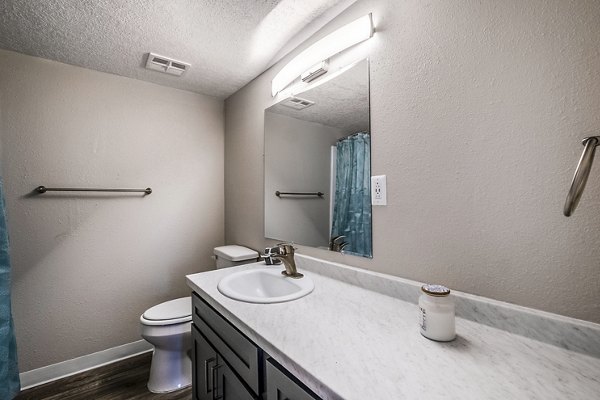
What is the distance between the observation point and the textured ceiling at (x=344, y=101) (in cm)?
112

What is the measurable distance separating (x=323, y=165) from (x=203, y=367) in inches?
42.3

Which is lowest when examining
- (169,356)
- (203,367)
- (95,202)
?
(169,356)

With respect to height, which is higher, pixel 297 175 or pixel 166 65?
pixel 166 65

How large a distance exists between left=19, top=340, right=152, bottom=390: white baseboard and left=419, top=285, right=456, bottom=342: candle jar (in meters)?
2.06

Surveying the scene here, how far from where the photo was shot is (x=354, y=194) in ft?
3.91

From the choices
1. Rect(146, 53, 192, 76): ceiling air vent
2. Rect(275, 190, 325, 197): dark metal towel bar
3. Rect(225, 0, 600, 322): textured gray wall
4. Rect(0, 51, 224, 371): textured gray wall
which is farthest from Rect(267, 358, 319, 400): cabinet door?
Rect(146, 53, 192, 76): ceiling air vent

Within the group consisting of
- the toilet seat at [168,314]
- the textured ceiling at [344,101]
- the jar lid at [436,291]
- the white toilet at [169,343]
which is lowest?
the white toilet at [169,343]

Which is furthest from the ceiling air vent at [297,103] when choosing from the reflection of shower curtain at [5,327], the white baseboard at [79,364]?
the white baseboard at [79,364]

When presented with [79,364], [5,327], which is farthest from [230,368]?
[79,364]

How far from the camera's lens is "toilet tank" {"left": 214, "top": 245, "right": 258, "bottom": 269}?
1.72 m

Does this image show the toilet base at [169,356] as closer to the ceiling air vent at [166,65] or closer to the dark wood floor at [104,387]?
the dark wood floor at [104,387]

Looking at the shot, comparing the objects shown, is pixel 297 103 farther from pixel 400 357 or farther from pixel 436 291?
pixel 400 357

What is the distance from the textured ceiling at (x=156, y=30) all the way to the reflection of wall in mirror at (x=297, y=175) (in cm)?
44

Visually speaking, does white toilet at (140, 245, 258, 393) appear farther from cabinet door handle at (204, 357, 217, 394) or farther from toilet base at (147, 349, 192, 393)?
cabinet door handle at (204, 357, 217, 394)
